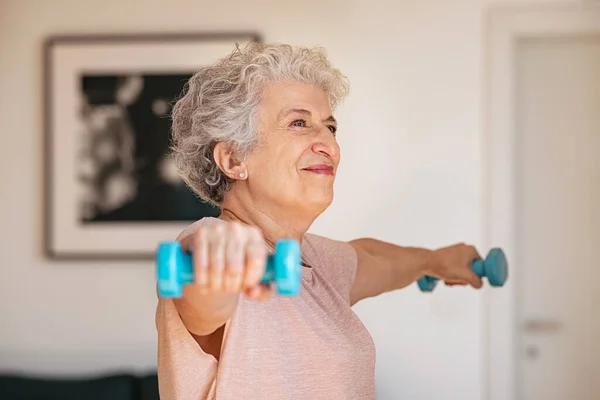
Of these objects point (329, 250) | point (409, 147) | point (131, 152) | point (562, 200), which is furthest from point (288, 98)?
point (562, 200)

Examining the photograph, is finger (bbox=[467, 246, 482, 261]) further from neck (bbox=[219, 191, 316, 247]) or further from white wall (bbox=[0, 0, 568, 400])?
white wall (bbox=[0, 0, 568, 400])

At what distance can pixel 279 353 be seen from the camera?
0.94 meters

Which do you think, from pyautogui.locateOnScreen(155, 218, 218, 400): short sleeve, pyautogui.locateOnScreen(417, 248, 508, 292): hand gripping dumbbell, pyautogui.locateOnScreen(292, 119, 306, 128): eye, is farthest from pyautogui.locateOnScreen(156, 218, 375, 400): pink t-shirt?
pyautogui.locateOnScreen(417, 248, 508, 292): hand gripping dumbbell

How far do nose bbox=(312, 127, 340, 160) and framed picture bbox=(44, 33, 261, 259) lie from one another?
46.8 inches

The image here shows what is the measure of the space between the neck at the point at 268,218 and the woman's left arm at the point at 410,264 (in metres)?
0.33

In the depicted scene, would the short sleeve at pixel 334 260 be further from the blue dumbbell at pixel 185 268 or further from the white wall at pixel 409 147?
the white wall at pixel 409 147

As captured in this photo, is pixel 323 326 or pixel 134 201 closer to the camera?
pixel 323 326

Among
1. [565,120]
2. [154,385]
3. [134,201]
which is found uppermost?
[565,120]

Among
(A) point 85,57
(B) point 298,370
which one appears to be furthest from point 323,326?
(A) point 85,57

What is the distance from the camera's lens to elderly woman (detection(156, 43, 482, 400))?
34.9 inches

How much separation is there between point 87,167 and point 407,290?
1001 millimetres

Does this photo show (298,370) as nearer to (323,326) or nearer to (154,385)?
(323,326)

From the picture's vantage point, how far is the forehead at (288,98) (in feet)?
3.38

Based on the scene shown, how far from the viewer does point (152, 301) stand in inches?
87.4
